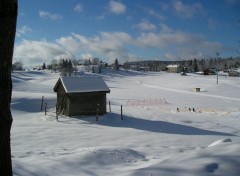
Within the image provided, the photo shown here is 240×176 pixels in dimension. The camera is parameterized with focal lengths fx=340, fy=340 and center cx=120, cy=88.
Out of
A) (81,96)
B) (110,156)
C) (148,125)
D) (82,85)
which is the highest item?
(82,85)

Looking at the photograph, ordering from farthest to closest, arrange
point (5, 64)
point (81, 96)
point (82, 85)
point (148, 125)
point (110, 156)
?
point (82, 85)
point (81, 96)
point (148, 125)
point (110, 156)
point (5, 64)

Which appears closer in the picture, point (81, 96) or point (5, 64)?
point (5, 64)

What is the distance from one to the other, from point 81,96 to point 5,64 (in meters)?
25.5

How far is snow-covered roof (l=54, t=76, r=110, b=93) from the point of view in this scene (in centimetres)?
3002

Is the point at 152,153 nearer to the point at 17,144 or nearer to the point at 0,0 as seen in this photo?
the point at 17,144

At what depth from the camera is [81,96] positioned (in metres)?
30.0

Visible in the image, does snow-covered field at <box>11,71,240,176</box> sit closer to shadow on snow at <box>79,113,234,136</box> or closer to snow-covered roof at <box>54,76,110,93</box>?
shadow on snow at <box>79,113,234,136</box>

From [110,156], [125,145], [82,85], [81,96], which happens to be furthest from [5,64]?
[82,85]

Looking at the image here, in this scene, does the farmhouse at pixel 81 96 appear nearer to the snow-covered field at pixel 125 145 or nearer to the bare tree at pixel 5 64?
the snow-covered field at pixel 125 145

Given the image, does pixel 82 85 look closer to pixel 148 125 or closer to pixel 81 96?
pixel 81 96

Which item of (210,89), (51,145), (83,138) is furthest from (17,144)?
(210,89)

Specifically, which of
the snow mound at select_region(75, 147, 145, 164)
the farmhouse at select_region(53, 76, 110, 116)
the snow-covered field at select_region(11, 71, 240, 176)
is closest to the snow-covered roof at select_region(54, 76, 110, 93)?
the farmhouse at select_region(53, 76, 110, 116)

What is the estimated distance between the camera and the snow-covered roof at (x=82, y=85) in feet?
98.5

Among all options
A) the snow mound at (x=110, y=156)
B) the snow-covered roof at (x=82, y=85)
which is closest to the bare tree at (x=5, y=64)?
the snow mound at (x=110, y=156)
